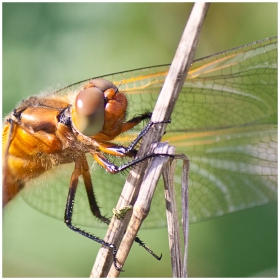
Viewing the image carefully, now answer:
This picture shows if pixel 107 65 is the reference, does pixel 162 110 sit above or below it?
below

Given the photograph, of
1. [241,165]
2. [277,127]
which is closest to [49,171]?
[241,165]

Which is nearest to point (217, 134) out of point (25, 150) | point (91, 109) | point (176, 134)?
point (176, 134)

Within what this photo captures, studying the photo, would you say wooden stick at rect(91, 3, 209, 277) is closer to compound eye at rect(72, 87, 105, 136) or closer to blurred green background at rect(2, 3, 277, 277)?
compound eye at rect(72, 87, 105, 136)

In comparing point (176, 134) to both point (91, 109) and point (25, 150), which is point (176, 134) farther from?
point (25, 150)

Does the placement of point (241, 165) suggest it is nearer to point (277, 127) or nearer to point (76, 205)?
point (277, 127)

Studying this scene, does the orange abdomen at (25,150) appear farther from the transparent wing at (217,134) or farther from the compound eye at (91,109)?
the compound eye at (91,109)

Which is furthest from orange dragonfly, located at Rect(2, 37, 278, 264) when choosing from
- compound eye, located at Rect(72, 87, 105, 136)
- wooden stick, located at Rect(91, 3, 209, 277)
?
wooden stick, located at Rect(91, 3, 209, 277)

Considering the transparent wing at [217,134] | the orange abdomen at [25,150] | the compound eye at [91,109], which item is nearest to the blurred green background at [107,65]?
the transparent wing at [217,134]
